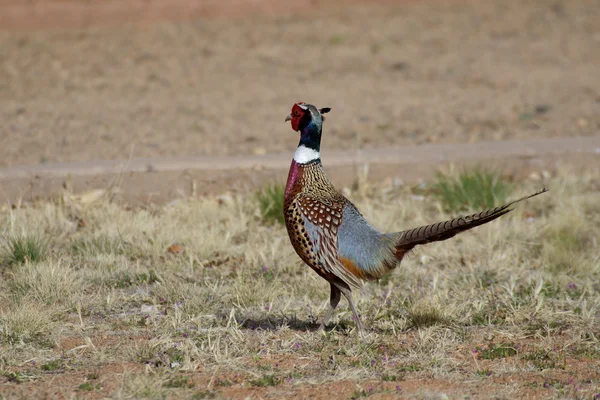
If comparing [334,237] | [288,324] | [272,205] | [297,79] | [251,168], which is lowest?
[288,324]

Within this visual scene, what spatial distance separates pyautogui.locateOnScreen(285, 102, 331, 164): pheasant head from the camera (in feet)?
15.2

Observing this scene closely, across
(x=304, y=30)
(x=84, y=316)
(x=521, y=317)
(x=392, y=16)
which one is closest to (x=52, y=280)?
(x=84, y=316)

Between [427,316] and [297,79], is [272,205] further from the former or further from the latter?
[297,79]

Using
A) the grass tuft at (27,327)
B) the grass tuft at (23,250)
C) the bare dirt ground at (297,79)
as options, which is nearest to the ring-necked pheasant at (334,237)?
the grass tuft at (27,327)

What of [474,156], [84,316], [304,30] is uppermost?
[304,30]

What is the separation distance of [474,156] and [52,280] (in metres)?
4.52

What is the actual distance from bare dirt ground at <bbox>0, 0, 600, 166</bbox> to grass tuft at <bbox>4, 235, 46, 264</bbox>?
256cm

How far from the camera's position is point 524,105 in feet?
37.6

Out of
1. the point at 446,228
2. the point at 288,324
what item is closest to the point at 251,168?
the point at 288,324

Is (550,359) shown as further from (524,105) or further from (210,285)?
(524,105)

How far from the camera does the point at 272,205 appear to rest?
693 cm

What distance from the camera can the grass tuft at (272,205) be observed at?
6.94 meters

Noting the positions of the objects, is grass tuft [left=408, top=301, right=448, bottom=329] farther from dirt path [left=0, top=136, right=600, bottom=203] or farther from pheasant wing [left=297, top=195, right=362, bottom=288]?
dirt path [left=0, top=136, right=600, bottom=203]

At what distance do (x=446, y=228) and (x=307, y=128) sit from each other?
89 cm
